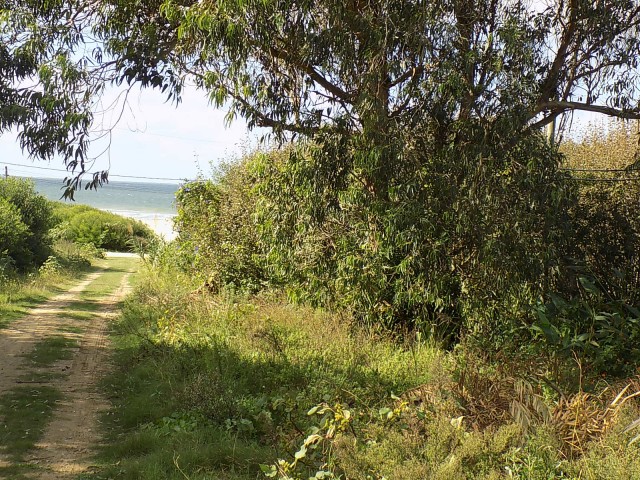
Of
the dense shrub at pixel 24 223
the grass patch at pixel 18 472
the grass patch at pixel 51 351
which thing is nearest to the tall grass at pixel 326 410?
the grass patch at pixel 18 472

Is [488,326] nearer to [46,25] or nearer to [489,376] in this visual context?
[489,376]

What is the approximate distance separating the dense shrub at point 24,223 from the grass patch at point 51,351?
368 inches

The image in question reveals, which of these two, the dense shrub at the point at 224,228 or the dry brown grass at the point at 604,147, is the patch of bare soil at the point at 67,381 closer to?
the dense shrub at the point at 224,228

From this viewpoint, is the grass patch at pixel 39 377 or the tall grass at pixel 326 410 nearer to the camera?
the tall grass at pixel 326 410

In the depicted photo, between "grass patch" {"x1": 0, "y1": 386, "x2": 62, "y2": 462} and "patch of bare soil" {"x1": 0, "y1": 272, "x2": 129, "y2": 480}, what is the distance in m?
0.10

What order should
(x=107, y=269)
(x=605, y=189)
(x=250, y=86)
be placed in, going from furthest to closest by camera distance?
(x=107, y=269) < (x=605, y=189) < (x=250, y=86)

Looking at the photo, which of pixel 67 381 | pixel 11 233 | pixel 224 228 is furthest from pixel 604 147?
pixel 11 233

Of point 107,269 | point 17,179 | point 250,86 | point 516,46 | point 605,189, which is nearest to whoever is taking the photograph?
point 516,46

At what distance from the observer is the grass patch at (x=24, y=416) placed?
19.8 ft

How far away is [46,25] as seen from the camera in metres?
8.91

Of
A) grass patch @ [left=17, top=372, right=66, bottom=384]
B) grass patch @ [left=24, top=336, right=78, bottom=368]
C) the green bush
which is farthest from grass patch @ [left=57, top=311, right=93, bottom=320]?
the green bush

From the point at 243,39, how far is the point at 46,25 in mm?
3145

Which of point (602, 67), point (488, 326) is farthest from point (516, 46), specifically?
point (488, 326)

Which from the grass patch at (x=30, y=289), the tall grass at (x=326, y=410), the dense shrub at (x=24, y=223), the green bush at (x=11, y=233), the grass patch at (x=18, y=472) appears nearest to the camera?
the tall grass at (x=326, y=410)
